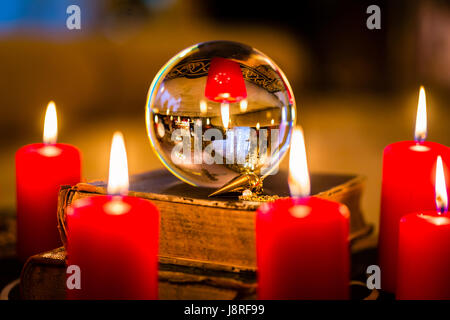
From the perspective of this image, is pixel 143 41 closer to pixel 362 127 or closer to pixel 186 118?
pixel 362 127

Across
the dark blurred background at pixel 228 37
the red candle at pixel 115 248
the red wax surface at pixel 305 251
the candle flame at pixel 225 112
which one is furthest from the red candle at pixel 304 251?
the dark blurred background at pixel 228 37

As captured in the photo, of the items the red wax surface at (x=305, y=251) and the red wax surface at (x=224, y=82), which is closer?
the red wax surface at (x=305, y=251)

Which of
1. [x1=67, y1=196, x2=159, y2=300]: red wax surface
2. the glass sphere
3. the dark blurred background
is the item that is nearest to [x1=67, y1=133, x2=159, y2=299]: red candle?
[x1=67, y1=196, x2=159, y2=300]: red wax surface

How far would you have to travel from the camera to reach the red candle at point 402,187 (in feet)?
2.34

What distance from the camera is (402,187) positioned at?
2.40 ft

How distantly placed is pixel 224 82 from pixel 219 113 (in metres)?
0.04

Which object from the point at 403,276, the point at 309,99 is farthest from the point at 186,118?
the point at 309,99

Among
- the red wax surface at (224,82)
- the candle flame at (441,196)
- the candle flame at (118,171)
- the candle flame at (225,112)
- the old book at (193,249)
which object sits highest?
the red wax surface at (224,82)

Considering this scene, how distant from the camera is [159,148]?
2.56 feet

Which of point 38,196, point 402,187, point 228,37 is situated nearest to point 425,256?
point 402,187

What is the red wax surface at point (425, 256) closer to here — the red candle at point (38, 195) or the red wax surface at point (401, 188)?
the red wax surface at point (401, 188)

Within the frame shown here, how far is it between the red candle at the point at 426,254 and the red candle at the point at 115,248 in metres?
0.28

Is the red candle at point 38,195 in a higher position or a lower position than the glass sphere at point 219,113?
lower

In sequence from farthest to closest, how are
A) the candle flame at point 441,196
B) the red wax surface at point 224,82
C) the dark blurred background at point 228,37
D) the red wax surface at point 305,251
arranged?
1. the dark blurred background at point 228,37
2. the red wax surface at point 224,82
3. the candle flame at point 441,196
4. the red wax surface at point 305,251
